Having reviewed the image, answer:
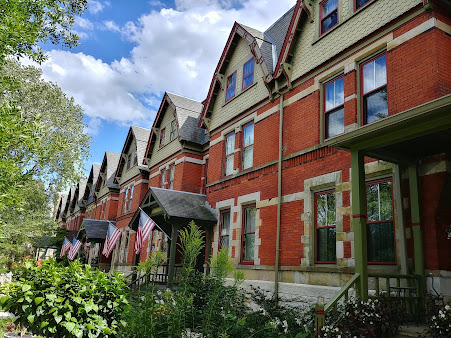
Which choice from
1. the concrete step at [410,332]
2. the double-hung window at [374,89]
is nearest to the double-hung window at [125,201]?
the double-hung window at [374,89]

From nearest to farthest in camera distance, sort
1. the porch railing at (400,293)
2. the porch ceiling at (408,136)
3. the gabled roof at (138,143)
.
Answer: the porch ceiling at (408,136) < the porch railing at (400,293) < the gabled roof at (138,143)

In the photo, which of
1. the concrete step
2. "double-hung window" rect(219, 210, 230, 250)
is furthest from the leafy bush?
"double-hung window" rect(219, 210, 230, 250)

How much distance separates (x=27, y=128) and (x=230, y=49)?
10.4 m

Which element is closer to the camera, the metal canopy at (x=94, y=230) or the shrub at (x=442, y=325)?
the shrub at (x=442, y=325)

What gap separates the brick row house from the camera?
758 cm

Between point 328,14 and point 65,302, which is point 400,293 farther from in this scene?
point 328,14

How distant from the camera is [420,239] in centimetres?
771

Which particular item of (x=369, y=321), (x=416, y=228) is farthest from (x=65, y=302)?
(x=416, y=228)

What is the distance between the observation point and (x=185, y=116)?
21266mm

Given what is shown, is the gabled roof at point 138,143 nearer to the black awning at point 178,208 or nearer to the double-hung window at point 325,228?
the black awning at point 178,208

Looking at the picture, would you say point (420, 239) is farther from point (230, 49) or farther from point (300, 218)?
point (230, 49)

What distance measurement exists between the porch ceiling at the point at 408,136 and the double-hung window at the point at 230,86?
9804 mm

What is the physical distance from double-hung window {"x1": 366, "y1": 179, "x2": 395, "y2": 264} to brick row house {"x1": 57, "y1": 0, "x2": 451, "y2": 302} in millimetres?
27

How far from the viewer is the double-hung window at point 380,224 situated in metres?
8.62
